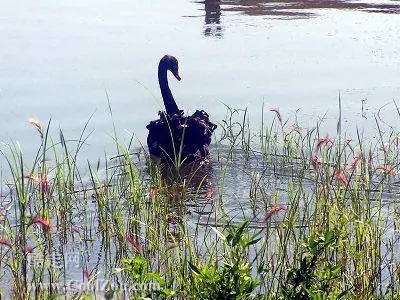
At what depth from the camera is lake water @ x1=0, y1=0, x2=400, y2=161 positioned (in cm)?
1039

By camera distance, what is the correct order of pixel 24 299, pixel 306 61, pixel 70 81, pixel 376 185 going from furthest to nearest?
pixel 306 61 → pixel 70 81 → pixel 376 185 → pixel 24 299

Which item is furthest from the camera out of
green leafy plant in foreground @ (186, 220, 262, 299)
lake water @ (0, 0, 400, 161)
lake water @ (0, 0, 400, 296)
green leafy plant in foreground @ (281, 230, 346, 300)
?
lake water @ (0, 0, 400, 161)

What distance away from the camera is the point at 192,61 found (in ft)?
42.8

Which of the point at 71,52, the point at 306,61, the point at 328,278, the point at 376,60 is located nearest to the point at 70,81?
the point at 71,52

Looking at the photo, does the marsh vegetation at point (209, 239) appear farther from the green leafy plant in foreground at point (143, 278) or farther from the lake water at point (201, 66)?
the lake water at point (201, 66)

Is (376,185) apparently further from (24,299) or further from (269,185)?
(24,299)

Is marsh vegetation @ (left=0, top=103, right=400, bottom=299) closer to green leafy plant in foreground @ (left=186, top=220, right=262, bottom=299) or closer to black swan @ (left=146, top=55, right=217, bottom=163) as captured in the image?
green leafy plant in foreground @ (left=186, top=220, right=262, bottom=299)

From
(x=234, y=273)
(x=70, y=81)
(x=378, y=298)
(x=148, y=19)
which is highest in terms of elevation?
(x=148, y=19)

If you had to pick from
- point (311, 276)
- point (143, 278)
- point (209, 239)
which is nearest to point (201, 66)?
point (209, 239)

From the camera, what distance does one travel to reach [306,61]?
13.0 meters

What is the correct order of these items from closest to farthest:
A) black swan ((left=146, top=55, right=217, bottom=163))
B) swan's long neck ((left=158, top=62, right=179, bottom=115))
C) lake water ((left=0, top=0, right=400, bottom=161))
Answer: black swan ((left=146, top=55, right=217, bottom=163))
swan's long neck ((left=158, top=62, right=179, bottom=115))
lake water ((left=0, top=0, right=400, bottom=161))

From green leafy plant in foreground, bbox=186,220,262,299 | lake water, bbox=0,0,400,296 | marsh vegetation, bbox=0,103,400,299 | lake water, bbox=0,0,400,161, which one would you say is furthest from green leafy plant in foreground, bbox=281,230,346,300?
lake water, bbox=0,0,400,161

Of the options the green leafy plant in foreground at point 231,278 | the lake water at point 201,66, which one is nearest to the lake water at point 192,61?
the lake water at point 201,66

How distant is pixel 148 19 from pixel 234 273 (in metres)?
13.3
